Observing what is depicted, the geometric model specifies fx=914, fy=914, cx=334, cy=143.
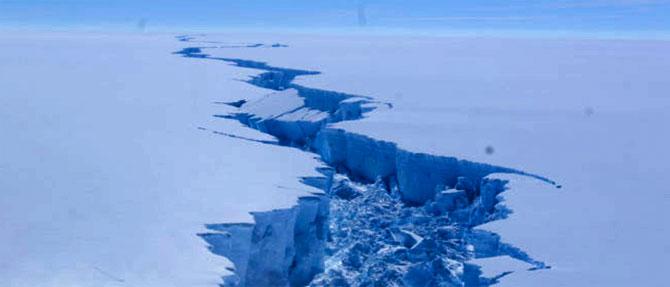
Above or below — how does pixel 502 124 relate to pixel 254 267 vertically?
above

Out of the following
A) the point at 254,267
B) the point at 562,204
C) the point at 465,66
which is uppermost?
the point at 465,66

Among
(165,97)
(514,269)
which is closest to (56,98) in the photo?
(165,97)

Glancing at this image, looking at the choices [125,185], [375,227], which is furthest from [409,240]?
[125,185]

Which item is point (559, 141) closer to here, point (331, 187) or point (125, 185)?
point (331, 187)

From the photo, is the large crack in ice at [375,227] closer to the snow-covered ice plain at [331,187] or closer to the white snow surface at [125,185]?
the snow-covered ice plain at [331,187]

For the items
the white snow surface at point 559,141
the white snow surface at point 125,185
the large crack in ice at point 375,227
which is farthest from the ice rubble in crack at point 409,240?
the white snow surface at point 125,185

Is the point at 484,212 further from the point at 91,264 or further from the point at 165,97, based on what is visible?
the point at 165,97
